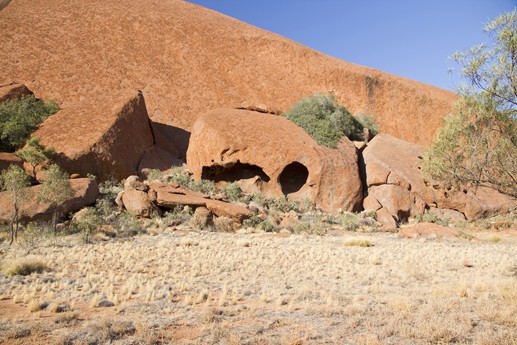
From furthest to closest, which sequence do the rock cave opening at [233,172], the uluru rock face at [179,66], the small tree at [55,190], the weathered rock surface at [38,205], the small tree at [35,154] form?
the uluru rock face at [179,66] → the rock cave opening at [233,172] → the small tree at [35,154] → the weathered rock surface at [38,205] → the small tree at [55,190]

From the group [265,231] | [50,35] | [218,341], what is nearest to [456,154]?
[218,341]

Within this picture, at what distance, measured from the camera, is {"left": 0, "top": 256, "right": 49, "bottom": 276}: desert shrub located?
319 inches

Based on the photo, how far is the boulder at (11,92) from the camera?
876 inches

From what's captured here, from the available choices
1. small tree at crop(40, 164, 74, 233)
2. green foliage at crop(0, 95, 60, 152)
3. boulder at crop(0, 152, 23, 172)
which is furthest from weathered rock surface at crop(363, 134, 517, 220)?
green foliage at crop(0, 95, 60, 152)

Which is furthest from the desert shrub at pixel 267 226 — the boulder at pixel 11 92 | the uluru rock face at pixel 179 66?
the boulder at pixel 11 92

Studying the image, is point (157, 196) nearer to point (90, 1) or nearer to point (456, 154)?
point (456, 154)

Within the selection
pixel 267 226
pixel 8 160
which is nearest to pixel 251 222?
pixel 267 226

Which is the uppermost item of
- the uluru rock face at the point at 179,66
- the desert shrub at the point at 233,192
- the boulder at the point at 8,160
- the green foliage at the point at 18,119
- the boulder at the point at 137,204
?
the uluru rock face at the point at 179,66

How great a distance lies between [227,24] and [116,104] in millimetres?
20559

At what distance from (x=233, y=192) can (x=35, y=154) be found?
27.5 feet

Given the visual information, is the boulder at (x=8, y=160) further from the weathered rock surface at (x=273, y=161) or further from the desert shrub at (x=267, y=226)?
the desert shrub at (x=267, y=226)

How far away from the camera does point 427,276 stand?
333 inches

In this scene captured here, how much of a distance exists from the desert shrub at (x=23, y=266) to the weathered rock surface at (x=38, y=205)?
513cm

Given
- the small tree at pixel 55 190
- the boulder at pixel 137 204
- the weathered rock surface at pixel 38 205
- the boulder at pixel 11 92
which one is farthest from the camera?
the boulder at pixel 11 92
